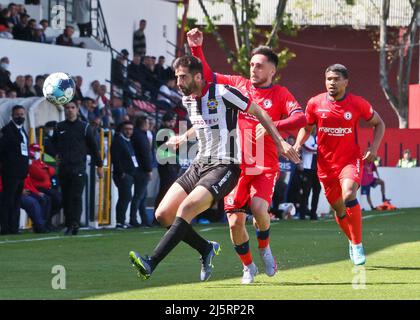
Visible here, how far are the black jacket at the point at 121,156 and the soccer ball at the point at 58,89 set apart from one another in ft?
17.2

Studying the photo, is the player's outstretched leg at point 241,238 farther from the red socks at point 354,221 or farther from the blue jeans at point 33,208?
the blue jeans at point 33,208

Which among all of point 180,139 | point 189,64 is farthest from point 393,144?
point 189,64

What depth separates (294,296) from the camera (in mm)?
11258

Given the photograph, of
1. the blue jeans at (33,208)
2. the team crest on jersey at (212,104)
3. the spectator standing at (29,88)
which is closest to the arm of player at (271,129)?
the team crest on jersey at (212,104)

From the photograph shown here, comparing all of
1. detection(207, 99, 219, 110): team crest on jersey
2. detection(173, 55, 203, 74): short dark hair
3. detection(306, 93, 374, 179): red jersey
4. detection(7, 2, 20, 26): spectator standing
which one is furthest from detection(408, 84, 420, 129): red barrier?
detection(173, 55, 203, 74): short dark hair

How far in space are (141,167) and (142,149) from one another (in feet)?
1.26

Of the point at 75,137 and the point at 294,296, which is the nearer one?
the point at 294,296

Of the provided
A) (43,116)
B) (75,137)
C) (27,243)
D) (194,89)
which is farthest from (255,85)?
(43,116)

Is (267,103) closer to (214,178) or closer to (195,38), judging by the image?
(195,38)

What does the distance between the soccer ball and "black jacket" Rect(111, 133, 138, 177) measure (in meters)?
5.25

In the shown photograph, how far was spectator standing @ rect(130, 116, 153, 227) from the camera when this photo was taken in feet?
79.0

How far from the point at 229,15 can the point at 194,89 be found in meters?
48.3

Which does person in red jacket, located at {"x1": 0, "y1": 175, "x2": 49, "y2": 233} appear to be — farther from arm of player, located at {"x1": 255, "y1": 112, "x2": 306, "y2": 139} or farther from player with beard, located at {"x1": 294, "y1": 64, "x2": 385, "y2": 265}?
arm of player, located at {"x1": 255, "y1": 112, "x2": 306, "y2": 139}
